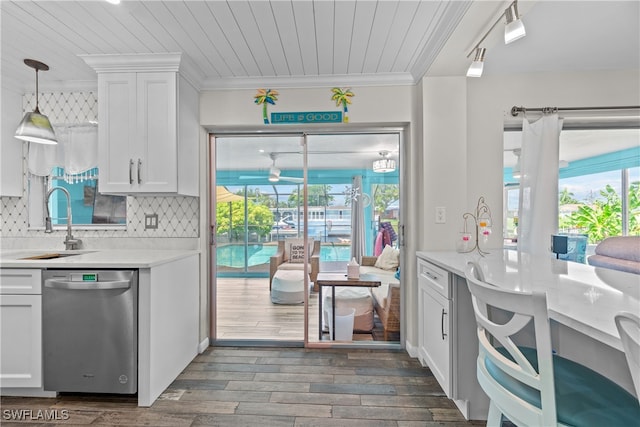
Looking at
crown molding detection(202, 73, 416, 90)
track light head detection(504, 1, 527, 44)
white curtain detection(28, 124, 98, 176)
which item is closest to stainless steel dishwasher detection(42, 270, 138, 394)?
white curtain detection(28, 124, 98, 176)

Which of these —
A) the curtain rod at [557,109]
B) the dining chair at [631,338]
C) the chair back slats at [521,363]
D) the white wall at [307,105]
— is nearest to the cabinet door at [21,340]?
the white wall at [307,105]

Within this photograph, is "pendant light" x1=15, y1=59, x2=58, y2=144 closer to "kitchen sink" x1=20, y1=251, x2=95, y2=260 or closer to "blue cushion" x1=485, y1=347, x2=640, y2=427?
"kitchen sink" x1=20, y1=251, x2=95, y2=260

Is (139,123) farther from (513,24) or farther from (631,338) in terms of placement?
(631,338)

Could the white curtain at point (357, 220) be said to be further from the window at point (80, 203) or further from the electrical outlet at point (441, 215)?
the window at point (80, 203)

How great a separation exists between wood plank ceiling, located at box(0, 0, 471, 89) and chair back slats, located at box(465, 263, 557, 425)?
1593 mm

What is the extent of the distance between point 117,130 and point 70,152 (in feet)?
2.77

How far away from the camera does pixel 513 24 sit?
1.54 m

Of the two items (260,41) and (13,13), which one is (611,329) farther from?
(13,13)

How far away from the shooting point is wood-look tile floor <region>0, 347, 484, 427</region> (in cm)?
184

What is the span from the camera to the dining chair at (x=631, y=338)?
1.97 ft

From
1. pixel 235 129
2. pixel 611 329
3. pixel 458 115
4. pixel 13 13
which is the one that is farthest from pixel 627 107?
pixel 13 13

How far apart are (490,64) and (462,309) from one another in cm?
200

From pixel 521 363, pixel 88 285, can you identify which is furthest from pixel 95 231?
pixel 521 363

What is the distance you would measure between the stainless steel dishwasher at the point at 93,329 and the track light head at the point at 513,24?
102 inches
